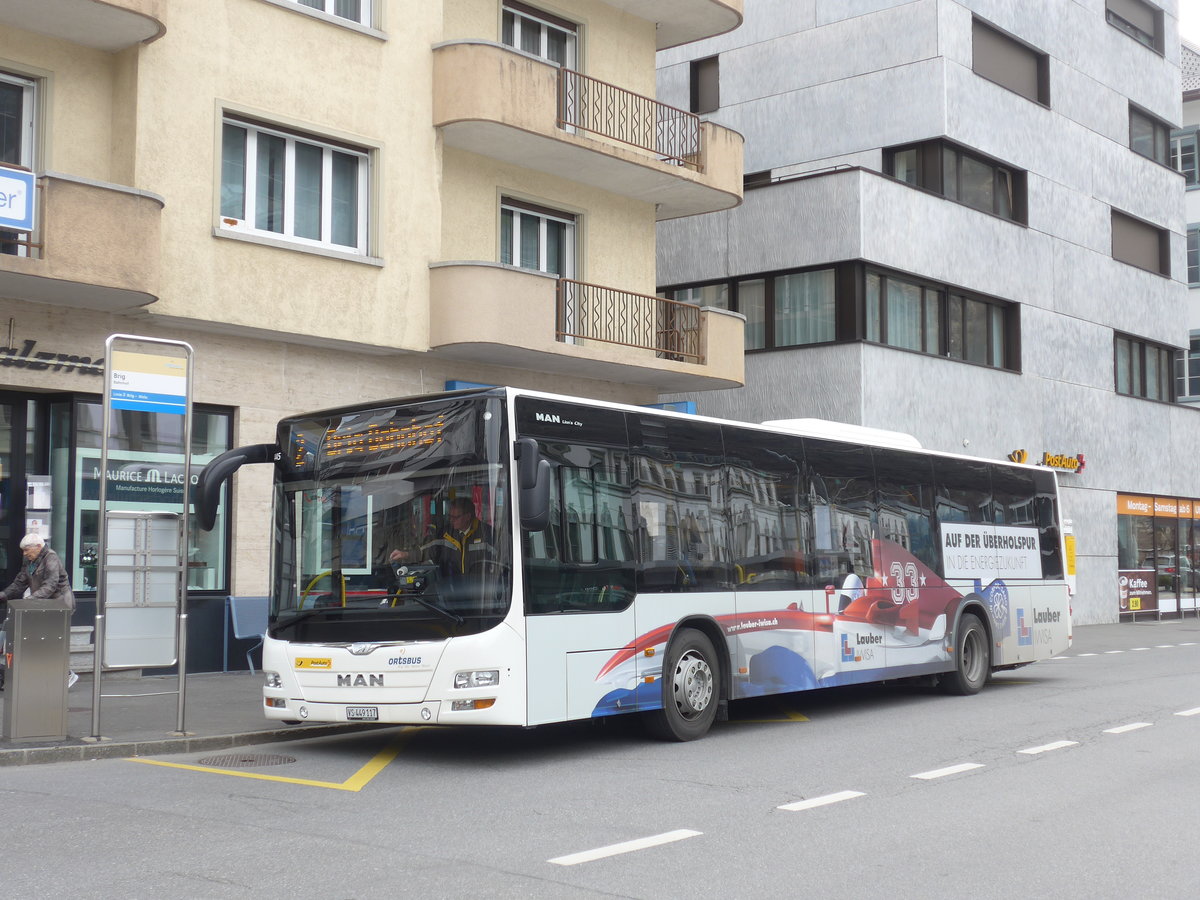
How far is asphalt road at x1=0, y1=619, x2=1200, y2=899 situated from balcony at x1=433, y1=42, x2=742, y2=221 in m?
9.37

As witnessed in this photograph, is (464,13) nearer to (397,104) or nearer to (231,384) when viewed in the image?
(397,104)

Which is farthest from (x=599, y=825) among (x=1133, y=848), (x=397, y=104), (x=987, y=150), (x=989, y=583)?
(x=987, y=150)

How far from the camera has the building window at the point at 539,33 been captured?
20.8 m

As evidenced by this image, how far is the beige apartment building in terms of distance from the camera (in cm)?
1499

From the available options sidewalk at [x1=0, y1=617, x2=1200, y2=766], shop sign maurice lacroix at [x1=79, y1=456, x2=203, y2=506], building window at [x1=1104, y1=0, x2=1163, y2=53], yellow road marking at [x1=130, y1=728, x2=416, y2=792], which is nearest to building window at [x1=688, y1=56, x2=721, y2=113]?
building window at [x1=1104, y1=0, x2=1163, y2=53]

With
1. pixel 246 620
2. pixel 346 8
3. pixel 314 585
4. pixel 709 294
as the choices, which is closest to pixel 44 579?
pixel 246 620

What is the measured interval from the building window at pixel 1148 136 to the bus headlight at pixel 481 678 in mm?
30490

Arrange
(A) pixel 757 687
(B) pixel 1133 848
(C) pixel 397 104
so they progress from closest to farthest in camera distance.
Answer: (B) pixel 1133 848
(A) pixel 757 687
(C) pixel 397 104

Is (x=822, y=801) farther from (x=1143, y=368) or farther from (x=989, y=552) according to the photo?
(x=1143, y=368)

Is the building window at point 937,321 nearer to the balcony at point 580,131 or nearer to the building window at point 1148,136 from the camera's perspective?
the balcony at point 580,131

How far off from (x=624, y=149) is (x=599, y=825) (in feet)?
48.5

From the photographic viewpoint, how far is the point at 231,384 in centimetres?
1675

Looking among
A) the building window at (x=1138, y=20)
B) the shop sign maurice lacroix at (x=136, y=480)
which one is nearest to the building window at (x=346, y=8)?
the shop sign maurice lacroix at (x=136, y=480)

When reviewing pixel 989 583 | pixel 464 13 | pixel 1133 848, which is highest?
pixel 464 13
